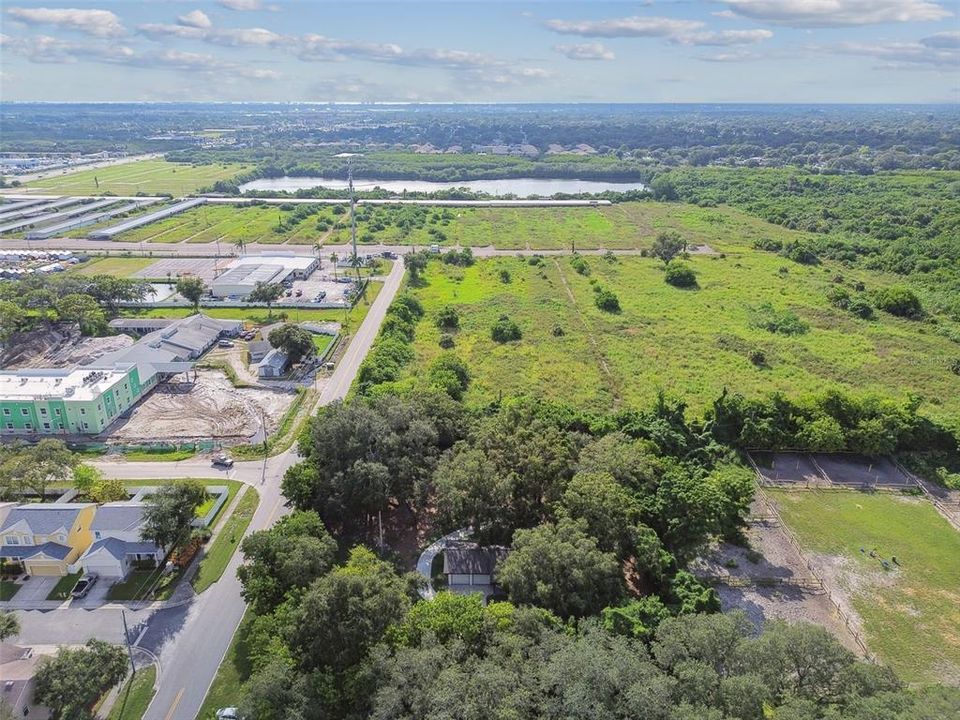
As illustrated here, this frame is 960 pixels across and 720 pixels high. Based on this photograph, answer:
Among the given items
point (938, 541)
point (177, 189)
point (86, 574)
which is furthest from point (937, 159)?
point (86, 574)

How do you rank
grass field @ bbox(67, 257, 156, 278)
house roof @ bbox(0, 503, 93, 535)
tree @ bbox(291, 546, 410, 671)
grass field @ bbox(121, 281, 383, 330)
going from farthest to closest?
grass field @ bbox(67, 257, 156, 278)
grass field @ bbox(121, 281, 383, 330)
house roof @ bbox(0, 503, 93, 535)
tree @ bbox(291, 546, 410, 671)

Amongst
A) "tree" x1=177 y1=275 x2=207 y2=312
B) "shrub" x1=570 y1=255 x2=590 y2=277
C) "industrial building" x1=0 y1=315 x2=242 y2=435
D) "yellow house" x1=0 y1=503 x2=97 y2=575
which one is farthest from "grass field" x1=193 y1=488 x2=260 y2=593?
"shrub" x1=570 y1=255 x2=590 y2=277

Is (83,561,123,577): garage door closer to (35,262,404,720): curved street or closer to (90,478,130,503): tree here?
(35,262,404,720): curved street

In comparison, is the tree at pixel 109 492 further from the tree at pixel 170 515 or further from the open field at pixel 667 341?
the open field at pixel 667 341

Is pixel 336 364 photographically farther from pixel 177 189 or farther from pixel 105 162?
pixel 105 162

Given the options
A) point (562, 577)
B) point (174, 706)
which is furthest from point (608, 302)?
point (174, 706)

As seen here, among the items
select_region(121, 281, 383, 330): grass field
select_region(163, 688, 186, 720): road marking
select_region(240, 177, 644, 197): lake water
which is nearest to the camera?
select_region(163, 688, 186, 720): road marking
